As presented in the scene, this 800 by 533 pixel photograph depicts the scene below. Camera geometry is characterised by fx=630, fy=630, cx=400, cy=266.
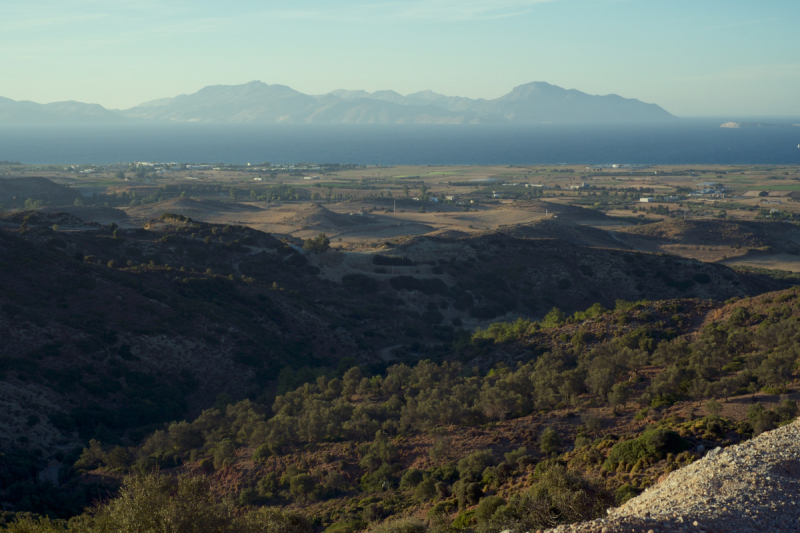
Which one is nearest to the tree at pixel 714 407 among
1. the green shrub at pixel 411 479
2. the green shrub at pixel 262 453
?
the green shrub at pixel 411 479

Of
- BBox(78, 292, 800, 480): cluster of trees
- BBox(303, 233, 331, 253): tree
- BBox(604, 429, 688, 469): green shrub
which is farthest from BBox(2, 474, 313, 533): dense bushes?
BBox(303, 233, 331, 253): tree

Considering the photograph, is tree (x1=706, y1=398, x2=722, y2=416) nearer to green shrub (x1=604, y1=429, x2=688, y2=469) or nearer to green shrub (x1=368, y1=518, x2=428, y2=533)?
green shrub (x1=604, y1=429, x2=688, y2=469)

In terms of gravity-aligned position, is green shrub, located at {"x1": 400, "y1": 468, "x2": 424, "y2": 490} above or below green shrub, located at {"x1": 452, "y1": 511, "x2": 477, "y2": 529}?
below

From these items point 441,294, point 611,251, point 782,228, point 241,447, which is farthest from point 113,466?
point 782,228

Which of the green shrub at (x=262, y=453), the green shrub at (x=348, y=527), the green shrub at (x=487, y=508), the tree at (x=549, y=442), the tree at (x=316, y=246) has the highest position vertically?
the tree at (x=316, y=246)

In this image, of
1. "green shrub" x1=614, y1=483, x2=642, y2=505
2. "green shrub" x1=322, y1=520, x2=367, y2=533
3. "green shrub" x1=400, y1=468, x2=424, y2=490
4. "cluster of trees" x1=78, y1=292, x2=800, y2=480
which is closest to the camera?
"green shrub" x1=614, y1=483, x2=642, y2=505

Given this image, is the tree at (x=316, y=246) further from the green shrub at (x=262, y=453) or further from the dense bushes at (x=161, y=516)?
the dense bushes at (x=161, y=516)

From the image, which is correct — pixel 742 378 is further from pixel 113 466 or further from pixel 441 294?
pixel 441 294

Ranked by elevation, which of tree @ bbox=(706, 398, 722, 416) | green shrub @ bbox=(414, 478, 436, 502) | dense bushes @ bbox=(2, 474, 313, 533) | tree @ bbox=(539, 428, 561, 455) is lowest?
green shrub @ bbox=(414, 478, 436, 502)

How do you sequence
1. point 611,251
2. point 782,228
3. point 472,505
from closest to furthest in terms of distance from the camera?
point 472,505 < point 611,251 < point 782,228
